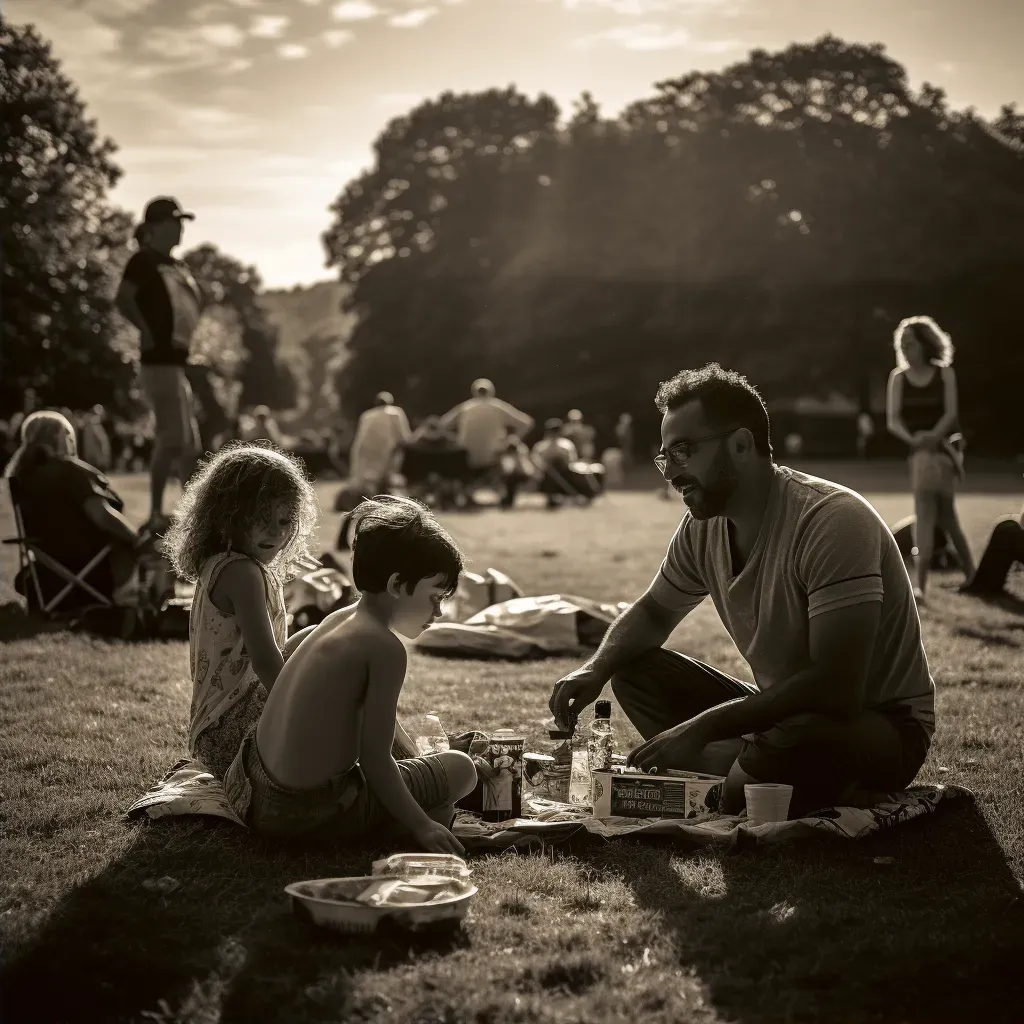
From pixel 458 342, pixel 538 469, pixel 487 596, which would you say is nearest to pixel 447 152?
pixel 458 342

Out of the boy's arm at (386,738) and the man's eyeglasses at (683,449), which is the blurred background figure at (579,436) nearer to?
the man's eyeglasses at (683,449)

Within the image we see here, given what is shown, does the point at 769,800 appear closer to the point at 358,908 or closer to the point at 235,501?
the point at 358,908

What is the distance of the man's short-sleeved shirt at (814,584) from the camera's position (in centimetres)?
450

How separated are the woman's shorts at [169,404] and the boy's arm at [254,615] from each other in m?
5.77

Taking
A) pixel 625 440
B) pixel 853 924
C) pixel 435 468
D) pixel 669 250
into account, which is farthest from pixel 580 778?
pixel 669 250

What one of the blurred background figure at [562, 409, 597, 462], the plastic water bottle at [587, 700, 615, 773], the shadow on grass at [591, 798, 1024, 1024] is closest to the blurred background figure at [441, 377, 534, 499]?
the blurred background figure at [562, 409, 597, 462]

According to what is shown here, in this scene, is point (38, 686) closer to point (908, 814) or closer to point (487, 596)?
point (487, 596)

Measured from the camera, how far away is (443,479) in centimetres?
2272

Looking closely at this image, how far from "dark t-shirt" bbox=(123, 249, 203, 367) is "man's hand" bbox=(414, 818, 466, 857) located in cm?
691

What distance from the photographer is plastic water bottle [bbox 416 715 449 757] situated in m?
5.24

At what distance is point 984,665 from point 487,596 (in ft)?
11.5

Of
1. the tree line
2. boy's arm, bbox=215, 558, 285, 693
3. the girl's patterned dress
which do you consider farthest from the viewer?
the tree line

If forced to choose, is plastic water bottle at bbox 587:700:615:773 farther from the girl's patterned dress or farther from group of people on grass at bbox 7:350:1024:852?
the girl's patterned dress

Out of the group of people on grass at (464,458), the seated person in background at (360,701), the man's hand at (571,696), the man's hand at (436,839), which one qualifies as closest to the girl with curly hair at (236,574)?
the seated person in background at (360,701)
